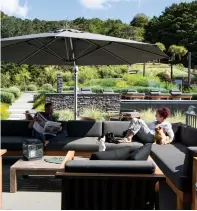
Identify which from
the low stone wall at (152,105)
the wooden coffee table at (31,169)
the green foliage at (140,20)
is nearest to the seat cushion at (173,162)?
the wooden coffee table at (31,169)

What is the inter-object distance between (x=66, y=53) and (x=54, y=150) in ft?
6.86

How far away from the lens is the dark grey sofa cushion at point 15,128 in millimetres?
6121

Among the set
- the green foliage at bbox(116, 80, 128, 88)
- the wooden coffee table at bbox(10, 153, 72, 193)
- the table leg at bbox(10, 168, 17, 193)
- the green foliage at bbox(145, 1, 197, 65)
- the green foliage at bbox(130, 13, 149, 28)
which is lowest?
the table leg at bbox(10, 168, 17, 193)

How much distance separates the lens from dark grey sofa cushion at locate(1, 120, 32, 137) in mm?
6121

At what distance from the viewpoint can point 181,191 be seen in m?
3.32

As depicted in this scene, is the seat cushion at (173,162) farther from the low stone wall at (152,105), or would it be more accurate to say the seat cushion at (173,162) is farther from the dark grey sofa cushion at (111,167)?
the low stone wall at (152,105)

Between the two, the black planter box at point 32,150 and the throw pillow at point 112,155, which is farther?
the black planter box at point 32,150

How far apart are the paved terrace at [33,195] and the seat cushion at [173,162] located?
4.11ft

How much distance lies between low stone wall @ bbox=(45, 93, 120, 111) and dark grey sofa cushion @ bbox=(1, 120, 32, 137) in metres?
7.02

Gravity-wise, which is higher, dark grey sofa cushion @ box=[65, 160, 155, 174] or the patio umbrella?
the patio umbrella

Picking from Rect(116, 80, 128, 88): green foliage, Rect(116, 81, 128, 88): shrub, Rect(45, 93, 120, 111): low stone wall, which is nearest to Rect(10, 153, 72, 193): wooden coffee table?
Rect(45, 93, 120, 111): low stone wall

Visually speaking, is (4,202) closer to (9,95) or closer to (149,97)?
(9,95)

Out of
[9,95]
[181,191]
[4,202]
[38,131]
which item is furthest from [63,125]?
[9,95]

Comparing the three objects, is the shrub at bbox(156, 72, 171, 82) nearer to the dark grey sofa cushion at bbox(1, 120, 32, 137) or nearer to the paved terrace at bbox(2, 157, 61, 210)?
the dark grey sofa cushion at bbox(1, 120, 32, 137)
